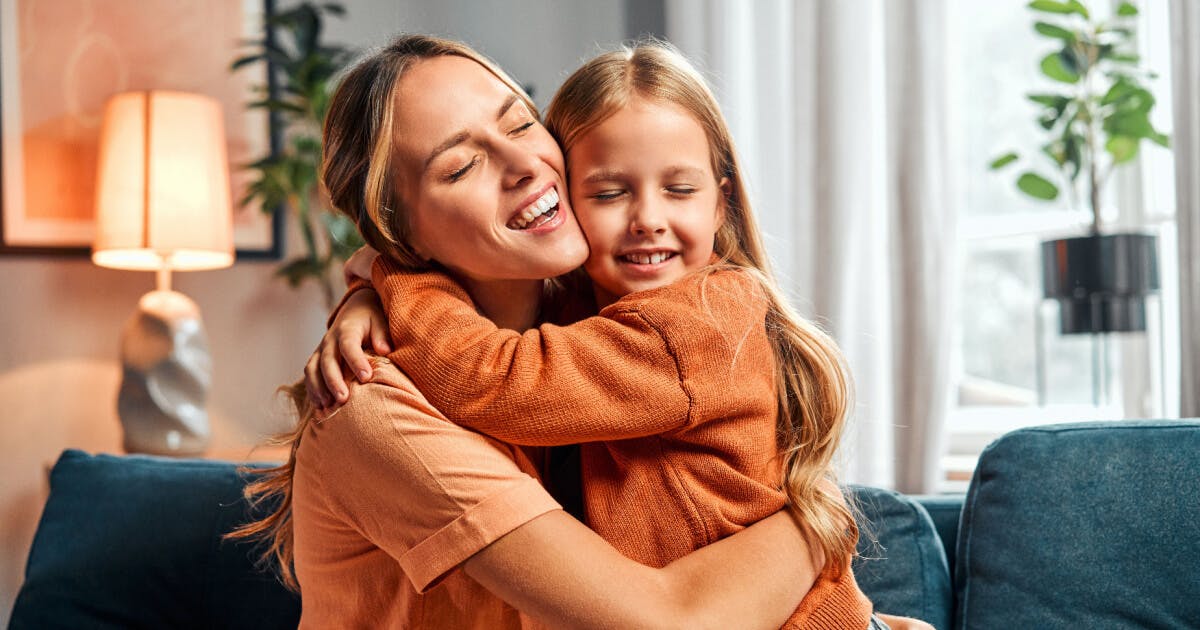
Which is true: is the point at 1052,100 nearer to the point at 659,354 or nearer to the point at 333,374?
the point at 659,354

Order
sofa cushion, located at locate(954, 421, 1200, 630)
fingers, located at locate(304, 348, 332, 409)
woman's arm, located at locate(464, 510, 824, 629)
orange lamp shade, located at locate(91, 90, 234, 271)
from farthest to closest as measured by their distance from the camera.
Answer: orange lamp shade, located at locate(91, 90, 234, 271) < sofa cushion, located at locate(954, 421, 1200, 630) < fingers, located at locate(304, 348, 332, 409) < woman's arm, located at locate(464, 510, 824, 629)

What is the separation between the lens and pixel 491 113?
127 cm

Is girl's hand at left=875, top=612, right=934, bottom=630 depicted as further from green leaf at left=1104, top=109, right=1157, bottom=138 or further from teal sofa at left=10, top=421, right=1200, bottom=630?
green leaf at left=1104, top=109, right=1157, bottom=138

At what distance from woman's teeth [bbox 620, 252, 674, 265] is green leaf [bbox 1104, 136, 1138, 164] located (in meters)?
1.80

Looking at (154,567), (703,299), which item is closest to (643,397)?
(703,299)

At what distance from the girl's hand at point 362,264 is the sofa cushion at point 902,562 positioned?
811 mm

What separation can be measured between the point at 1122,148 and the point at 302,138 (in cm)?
238

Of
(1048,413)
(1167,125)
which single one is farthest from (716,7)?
(1048,413)

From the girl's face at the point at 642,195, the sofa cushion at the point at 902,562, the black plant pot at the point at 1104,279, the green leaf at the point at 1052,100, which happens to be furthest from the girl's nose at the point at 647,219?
the green leaf at the point at 1052,100

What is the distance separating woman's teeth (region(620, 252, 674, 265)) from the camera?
135 cm

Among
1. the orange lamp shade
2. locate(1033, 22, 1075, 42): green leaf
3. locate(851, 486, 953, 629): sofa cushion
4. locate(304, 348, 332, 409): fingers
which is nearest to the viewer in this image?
locate(304, 348, 332, 409): fingers

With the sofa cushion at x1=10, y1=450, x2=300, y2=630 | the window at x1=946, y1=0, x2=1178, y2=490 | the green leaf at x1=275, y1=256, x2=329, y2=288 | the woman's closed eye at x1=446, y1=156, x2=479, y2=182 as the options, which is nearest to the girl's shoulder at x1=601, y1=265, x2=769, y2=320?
the woman's closed eye at x1=446, y1=156, x2=479, y2=182

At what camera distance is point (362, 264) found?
1.39 metres

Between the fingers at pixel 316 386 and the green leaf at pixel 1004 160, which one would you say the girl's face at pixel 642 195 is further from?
the green leaf at pixel 1004 160
